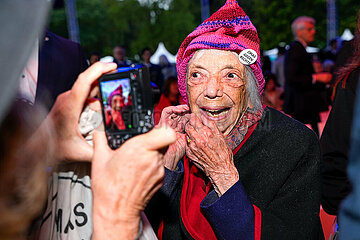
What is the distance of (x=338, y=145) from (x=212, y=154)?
40.4 inches

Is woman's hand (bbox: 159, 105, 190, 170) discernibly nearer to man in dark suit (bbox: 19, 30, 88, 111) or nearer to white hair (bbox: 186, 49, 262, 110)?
white hair (bbox: 186, 49, 262, 110)

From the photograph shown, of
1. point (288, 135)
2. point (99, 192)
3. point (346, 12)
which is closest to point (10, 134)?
point (99, 192)

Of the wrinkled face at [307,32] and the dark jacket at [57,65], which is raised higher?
the wrinkled face at [307,32]

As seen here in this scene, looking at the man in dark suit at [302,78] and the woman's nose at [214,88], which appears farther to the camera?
the man in dark suit at [302,78]

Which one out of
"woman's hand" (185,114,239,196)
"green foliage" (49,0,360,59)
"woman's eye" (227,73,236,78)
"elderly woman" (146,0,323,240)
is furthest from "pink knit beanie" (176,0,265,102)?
"green foliage" (49,0,360,59)

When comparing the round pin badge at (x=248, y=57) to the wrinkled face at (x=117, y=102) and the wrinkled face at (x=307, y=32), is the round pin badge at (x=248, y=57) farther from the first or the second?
the wrinkled face at (x=307, y=32)

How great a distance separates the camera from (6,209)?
2.58ft

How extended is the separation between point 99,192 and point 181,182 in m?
0.92

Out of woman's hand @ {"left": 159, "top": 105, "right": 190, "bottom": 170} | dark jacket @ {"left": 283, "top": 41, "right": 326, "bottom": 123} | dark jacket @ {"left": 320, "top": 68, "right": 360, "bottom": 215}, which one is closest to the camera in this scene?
woman's hand @ {"left": 159, "top": 105, "right": 190, "bottom": 170}

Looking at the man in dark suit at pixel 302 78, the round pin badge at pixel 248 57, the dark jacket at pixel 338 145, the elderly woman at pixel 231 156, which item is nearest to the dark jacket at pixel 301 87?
the man in dark suit at pixel 302 78

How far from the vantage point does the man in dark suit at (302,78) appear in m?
5.13

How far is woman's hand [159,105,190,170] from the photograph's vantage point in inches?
73.3

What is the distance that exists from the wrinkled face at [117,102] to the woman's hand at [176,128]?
0.71 meters

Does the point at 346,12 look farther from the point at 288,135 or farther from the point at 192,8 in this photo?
the point at 288,135
